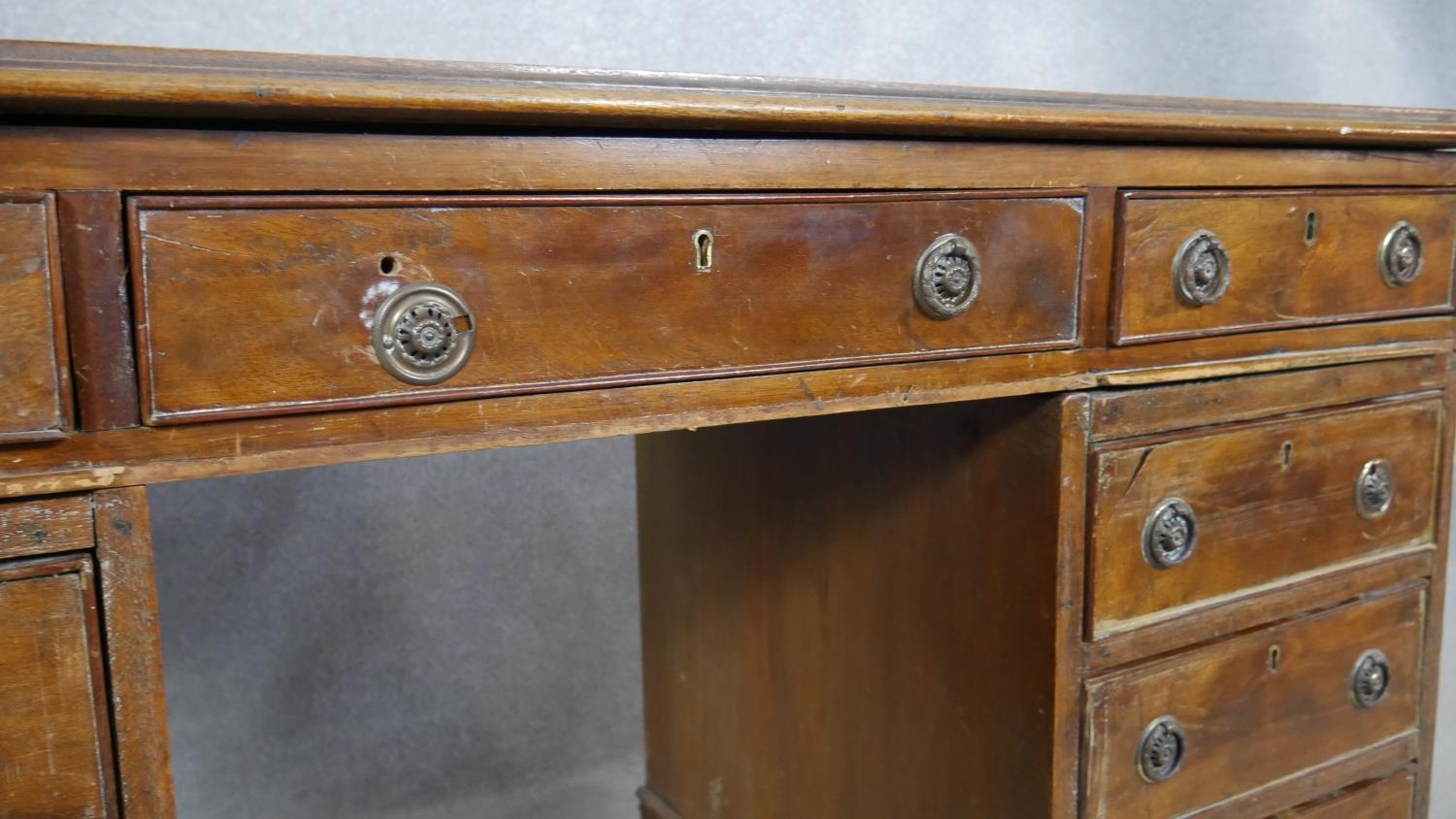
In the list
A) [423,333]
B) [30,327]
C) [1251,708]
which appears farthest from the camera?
[1251,708]

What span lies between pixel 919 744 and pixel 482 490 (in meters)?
0.99

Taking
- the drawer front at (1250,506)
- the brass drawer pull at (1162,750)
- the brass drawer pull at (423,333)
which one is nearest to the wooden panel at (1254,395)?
the drawer front at (1250,506)

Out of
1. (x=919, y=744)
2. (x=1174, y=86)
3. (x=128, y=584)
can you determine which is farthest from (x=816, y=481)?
(x=1174, y=86)

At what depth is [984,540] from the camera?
3.88ft

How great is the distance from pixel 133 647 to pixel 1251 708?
1.05m

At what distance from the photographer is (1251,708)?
1.26 metres

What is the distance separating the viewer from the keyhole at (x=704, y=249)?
35.8 inches

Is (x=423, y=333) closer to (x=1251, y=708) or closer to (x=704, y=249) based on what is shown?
Answer: (x=704, y=249)

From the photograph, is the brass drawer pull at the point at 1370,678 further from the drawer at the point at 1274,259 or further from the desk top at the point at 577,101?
the desk top at the point at 577,101

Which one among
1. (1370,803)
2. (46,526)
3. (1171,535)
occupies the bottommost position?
(1370,803)

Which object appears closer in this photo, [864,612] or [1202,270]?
[1202,270]

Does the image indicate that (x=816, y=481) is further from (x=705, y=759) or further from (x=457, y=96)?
(x=457, y=96)

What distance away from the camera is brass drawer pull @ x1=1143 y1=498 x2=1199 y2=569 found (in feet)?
3.79

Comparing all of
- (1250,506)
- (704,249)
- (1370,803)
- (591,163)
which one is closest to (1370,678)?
(1370,803)
